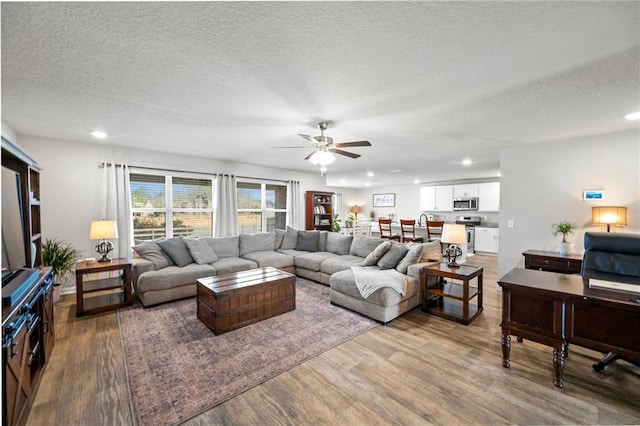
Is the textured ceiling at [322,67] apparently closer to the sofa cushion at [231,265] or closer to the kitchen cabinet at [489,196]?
the sofa cushion at [231,265]

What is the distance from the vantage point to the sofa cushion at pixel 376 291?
3018 millimetres

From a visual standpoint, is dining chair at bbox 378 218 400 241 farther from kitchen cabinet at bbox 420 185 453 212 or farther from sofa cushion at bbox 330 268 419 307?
sofa cushion at bbox 330 268 419 307

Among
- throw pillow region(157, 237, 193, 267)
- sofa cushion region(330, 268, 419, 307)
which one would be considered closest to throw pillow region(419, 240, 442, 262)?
sofa cushion region(330, 268, 419, 307)

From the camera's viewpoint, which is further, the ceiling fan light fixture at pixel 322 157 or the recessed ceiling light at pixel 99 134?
the recessed ceiling light at pixel 99 134

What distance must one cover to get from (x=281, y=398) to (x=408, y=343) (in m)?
1.36

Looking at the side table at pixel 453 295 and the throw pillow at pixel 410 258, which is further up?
the throw pillow at pixel 410 258

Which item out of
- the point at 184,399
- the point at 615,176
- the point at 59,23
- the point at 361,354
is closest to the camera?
the point at 59,23

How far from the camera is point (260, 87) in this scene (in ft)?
7.15

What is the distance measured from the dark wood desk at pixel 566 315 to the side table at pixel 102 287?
4.30 meters

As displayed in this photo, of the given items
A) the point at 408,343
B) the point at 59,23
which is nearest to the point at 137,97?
the point at 59,23

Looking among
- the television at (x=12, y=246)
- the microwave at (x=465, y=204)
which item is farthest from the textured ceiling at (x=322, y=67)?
the microwave at (x=465, y=204)

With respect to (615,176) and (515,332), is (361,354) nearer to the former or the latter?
(515,332)

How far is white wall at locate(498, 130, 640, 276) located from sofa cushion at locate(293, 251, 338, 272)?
2.93 meters

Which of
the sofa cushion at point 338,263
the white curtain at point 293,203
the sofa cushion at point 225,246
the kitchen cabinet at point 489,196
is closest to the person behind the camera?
the sofa cushion at point 338,263
